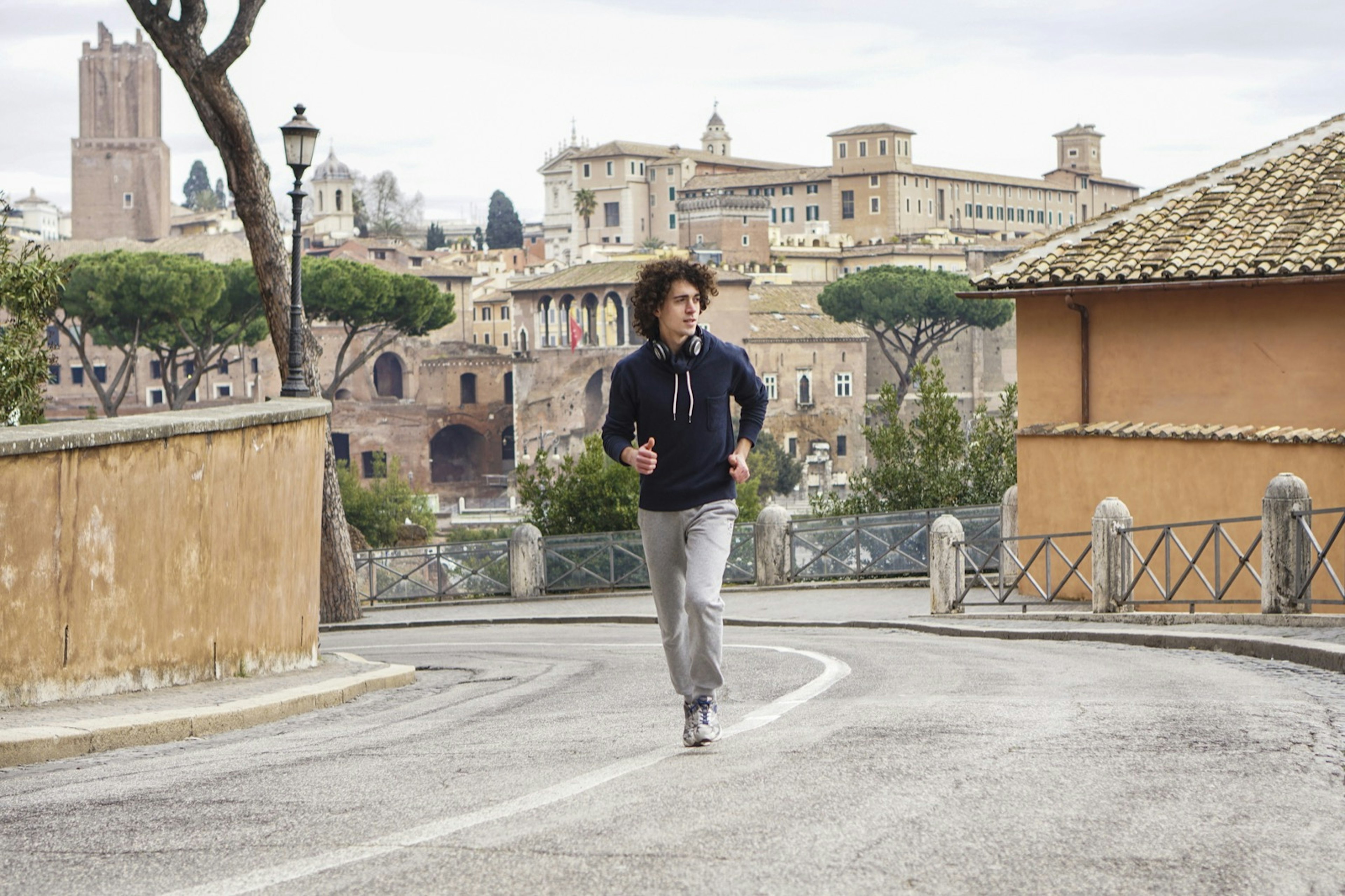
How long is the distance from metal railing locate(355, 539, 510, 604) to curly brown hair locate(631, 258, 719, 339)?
21.4 metres

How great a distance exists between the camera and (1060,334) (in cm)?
2112

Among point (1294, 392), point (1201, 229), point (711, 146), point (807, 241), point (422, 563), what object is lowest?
point (422, 563)

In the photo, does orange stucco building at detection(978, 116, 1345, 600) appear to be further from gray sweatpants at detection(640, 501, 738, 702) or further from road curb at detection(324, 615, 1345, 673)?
gray sweatpants at detection(640, 501, 738, 702)

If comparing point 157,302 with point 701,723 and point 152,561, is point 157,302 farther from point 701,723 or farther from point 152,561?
point 701,723

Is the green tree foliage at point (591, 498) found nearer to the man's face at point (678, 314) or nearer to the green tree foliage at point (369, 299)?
the man's face at point (678, 314)

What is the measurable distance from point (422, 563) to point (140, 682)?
20186 mm

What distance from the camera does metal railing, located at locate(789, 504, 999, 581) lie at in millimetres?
23703

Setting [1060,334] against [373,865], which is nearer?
[373,865]

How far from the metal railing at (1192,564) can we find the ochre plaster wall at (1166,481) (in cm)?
7

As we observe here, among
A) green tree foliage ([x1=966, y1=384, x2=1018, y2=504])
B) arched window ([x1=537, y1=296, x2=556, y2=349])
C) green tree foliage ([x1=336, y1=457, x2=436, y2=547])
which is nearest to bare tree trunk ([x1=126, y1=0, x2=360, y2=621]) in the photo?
green tree foliage ([x1=966, y1=384, x2=1018, y2=504])

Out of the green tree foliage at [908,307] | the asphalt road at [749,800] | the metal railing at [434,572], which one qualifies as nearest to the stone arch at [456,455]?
the green tree foliage at [908,307]

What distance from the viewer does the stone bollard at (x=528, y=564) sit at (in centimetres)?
2662

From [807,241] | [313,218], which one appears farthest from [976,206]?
[313,218]

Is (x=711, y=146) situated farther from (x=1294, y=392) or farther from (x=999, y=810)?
(x=999, y=810)
